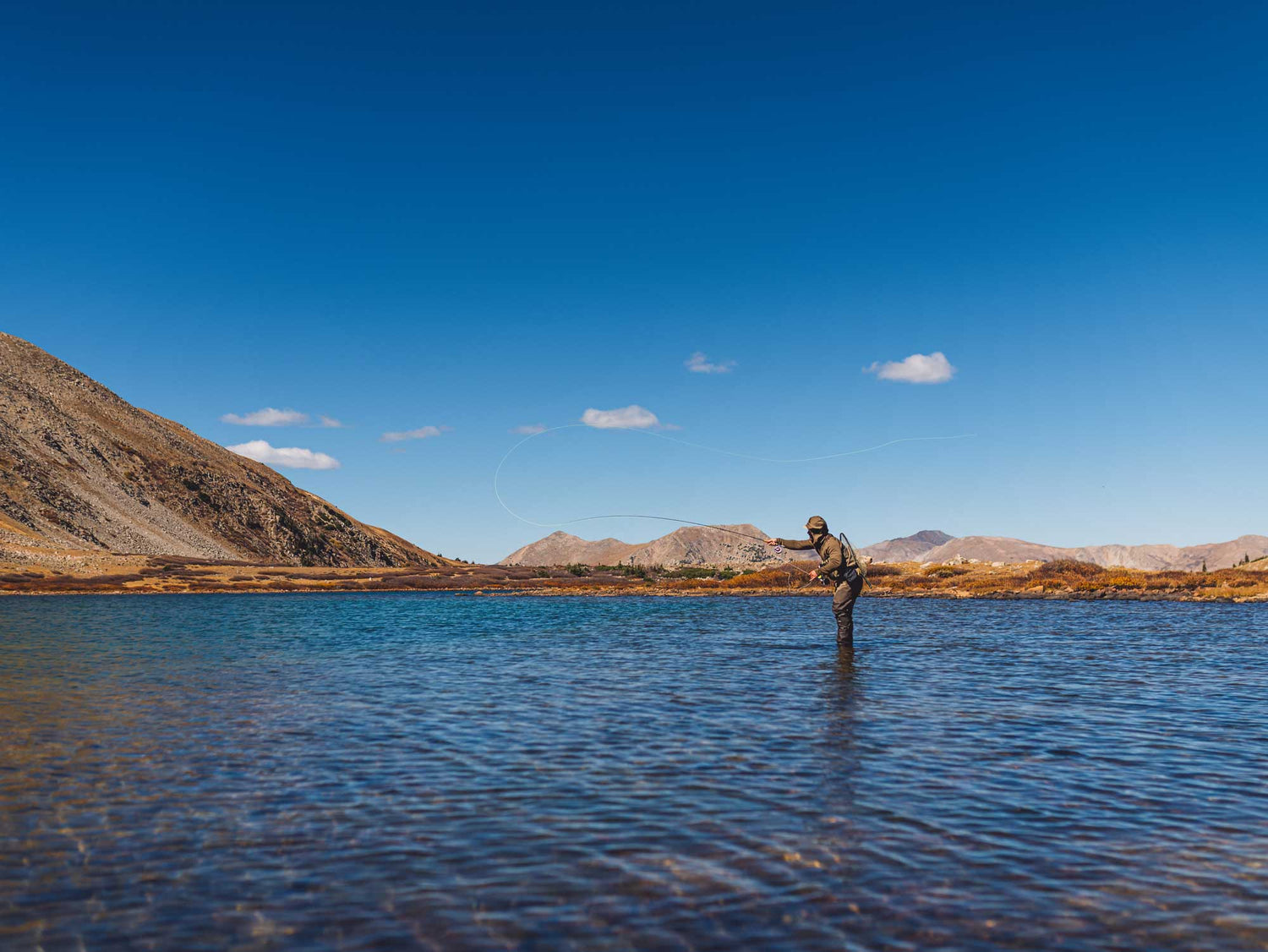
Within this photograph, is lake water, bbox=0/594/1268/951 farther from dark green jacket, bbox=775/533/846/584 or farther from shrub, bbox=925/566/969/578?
shrub, bbox=925/566/969/578

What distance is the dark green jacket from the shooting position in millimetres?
23141

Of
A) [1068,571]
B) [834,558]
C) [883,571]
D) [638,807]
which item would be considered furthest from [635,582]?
[638,807]

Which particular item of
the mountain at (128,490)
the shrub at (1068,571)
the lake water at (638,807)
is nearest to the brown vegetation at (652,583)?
the shrub at (1068,571)

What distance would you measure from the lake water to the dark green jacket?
8.14 ft

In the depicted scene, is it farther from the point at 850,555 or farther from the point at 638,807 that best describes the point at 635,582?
the point at 638,807

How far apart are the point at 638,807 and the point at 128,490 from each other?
13053 cm

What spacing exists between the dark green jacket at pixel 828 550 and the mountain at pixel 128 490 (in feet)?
293

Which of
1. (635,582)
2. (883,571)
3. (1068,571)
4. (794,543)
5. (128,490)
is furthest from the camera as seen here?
(128,490)

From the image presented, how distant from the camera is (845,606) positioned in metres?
24.4

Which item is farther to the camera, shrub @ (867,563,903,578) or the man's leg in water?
shrub @ (867,563,903,578)

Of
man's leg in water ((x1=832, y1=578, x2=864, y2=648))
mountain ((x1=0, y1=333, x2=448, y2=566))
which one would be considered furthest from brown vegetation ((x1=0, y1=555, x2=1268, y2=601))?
man's leg in water ((x1=832, y1=578, x2=864, y2=648))

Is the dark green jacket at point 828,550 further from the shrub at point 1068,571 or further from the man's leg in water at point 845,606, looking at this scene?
the shrub at point 1068,571

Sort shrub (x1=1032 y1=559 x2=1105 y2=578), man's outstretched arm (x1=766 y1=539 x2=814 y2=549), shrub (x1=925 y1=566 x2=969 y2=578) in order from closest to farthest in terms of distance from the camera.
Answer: man's outstretched arm (x1=766 y1=539 x2=814 y2=549), shrub (x1=1032 y1=559 x2=1105 y2=578), shrub (x1=925 y1=566 x2=969 y2=578)

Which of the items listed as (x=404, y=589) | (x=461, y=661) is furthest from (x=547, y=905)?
(x=404, y=589)
